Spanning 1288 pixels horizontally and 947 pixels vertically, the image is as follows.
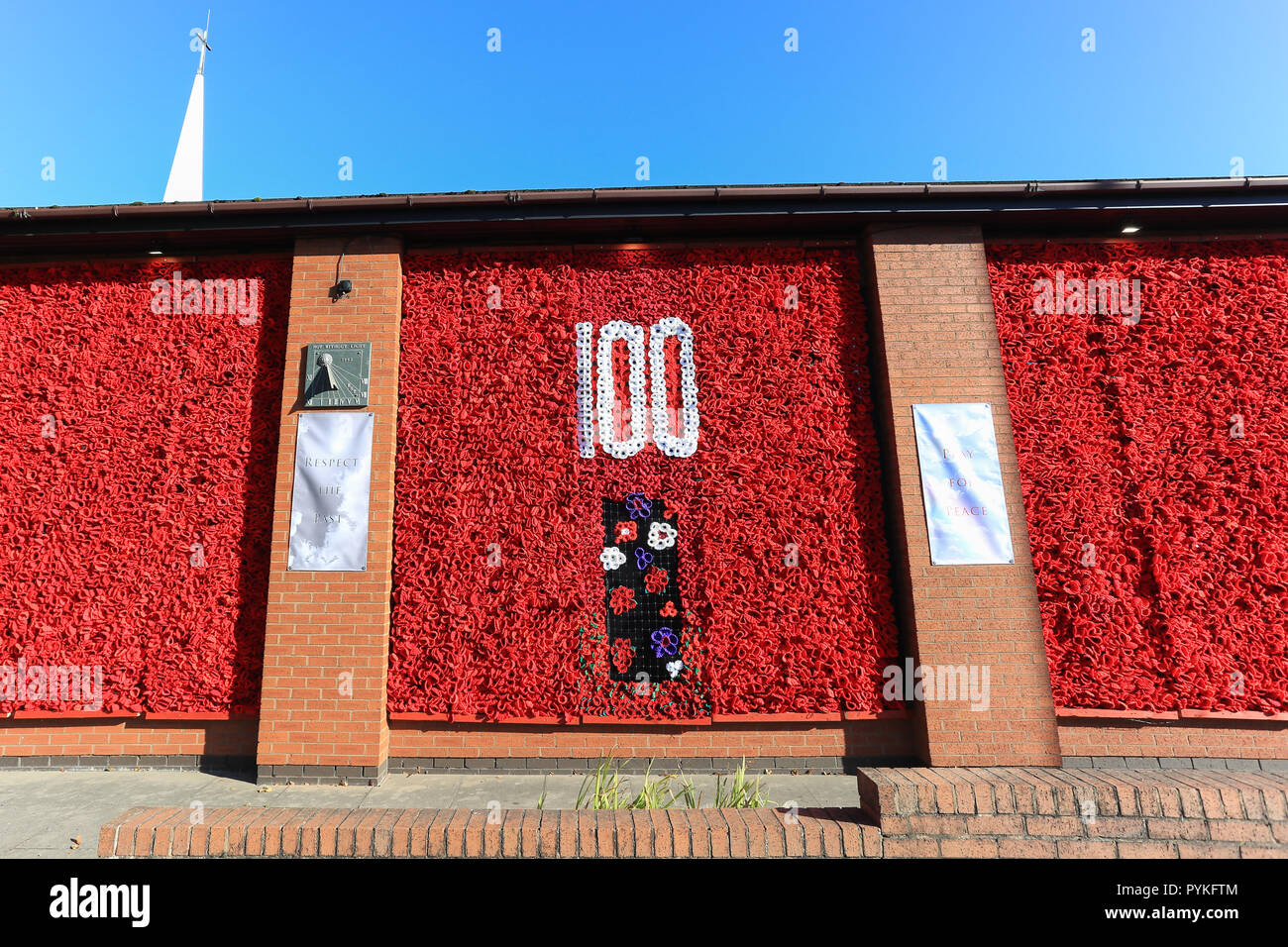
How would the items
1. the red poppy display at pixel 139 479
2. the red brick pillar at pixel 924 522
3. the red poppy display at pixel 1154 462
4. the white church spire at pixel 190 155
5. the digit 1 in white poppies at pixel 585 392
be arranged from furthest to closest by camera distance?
the white church spire at pixel 190 155, the digit 1 in white poppies at pixel 585 392, the red poppy display at pixel 139 479, the red poppy display at pixel 1154 462, the red brick pillar at pixel 924 522

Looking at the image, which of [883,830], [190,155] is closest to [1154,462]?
[883,830]

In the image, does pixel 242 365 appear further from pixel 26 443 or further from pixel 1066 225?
pixel 1066 225

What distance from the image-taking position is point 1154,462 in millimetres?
4992

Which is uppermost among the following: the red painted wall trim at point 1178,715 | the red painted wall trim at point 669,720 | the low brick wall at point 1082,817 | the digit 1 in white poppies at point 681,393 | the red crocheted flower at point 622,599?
the digit 1 in white poppies at point 681,393

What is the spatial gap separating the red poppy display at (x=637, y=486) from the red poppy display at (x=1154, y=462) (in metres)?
1.51

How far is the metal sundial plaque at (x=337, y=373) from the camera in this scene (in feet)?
16.8

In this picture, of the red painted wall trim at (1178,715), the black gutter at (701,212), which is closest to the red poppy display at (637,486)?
the black gutter at (701,212)

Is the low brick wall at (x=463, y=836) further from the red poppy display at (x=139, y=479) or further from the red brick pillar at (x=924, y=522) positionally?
the red poppy display at (x=139, y=479)

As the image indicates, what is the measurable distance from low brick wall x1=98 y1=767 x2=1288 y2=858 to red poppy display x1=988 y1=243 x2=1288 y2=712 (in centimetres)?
275

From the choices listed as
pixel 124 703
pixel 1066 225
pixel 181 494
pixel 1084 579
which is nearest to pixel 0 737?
pixel 124 703

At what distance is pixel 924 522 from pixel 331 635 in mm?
5110

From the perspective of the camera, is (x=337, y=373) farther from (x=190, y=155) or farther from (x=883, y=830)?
(x=190, y=155)

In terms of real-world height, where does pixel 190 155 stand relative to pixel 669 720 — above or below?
above
